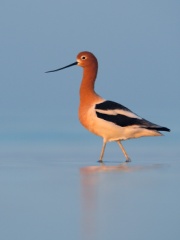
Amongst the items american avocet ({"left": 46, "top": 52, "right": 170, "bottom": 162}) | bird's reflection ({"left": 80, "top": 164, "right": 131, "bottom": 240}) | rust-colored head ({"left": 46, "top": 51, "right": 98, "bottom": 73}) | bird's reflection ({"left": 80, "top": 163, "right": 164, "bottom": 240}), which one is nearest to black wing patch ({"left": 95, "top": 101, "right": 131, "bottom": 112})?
american avocet ({"left": 46, "top": 52, "right": 170, "bottom": 162})

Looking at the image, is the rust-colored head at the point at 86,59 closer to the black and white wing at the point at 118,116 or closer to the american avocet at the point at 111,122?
the american avocet at the point at 111,122

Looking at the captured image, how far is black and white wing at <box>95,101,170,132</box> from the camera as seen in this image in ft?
42.6

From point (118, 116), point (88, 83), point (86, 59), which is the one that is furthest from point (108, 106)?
point (86, 59)

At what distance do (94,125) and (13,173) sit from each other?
252 cm

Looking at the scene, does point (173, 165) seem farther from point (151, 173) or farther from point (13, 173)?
point (13, 173)

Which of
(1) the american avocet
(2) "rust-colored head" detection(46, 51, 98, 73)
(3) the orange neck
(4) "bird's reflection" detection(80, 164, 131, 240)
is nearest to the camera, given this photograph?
(4) "bird's reflection" detection(80, 164, 131, 240)

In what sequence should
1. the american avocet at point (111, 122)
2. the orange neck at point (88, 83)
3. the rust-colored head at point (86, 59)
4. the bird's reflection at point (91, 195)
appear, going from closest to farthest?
the bird's reflection at point (91, 195) < the american avocet at point (111, 122) < the orange neck at point (88, 83) < the rust-colored head at point (86, 59)

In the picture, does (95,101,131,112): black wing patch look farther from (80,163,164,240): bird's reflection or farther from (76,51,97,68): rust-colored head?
(80,163,164,240): bird's reflection

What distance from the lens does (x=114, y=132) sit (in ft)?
42.8

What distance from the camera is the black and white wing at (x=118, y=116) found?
1299 centimetres

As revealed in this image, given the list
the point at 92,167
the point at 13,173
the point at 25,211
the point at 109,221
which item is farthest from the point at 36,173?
the point at 109,221

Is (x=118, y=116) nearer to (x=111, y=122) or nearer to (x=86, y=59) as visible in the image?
(x=111, y=122)

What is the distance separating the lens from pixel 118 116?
43.0 ft

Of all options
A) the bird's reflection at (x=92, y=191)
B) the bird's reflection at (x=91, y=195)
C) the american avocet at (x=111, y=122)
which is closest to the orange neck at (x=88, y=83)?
the american avocet at (x=111, y=122)
